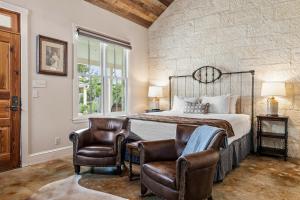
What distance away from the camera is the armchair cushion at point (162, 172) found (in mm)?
2033

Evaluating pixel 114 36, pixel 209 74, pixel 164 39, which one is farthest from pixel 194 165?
pixel 164 39

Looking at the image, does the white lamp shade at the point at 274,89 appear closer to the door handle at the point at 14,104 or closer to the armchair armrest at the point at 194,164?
the armchair armrest at the point at 194,164

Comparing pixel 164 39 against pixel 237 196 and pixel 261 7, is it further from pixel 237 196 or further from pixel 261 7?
pixel 237 196

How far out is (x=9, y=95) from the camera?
10.9 ft

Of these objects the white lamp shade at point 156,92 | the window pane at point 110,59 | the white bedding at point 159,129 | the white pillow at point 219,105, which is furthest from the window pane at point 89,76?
the white pillow at point 219,105

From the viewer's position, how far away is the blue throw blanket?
2.25m

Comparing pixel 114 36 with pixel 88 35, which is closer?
pixel 88 35

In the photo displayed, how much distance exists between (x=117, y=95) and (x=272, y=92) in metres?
3.32

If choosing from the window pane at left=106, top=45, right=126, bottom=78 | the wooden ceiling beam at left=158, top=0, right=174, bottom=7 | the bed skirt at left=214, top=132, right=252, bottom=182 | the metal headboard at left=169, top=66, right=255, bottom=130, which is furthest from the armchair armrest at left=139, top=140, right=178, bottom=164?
the wooden ceiling beam at left=158, top=0, right=174, bottom=7

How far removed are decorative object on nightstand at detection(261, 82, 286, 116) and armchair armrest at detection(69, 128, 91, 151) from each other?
3.28 meters

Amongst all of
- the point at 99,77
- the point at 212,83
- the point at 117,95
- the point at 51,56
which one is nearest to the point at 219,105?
the point at 212,83

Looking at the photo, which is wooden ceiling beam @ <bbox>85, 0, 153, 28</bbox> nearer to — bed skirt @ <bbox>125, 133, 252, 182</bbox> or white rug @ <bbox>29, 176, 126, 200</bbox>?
bed skirt @ <bbox>125, 133, 252, 182</bbox>

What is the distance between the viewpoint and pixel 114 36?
16.7 feet

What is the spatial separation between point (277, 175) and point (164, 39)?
161 inches
